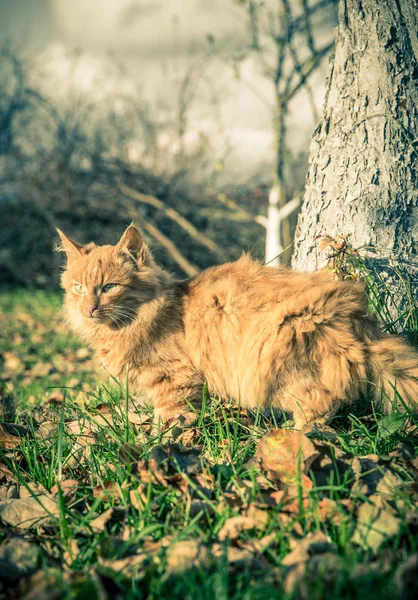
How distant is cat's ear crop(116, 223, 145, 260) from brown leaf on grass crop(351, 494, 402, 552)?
224cm

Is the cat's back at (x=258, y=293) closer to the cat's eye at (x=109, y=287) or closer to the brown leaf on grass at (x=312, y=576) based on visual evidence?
the cat's eye at (x=109, y=287)

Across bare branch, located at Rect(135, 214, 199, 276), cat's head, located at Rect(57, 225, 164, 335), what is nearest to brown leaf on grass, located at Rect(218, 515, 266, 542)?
cat's head, located at Rect(57, 225, 164, 335)

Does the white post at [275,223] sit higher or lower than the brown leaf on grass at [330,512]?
higher

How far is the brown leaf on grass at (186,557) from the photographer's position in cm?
170

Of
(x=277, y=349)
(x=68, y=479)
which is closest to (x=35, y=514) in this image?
(x=68, y=479)

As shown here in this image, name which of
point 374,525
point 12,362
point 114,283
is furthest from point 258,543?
point 12,362

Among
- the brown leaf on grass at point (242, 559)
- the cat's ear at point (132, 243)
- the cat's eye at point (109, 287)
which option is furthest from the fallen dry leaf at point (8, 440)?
the brown leaf on grass at point (242, 559)

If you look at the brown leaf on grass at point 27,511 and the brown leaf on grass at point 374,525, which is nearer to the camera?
the brown leaf on grass at point 374,525

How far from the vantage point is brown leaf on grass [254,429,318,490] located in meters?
2.13

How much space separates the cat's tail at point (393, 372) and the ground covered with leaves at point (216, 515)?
0.14 m

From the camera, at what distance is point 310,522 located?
189 cm

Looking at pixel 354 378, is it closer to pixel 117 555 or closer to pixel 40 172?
pixel 117 555

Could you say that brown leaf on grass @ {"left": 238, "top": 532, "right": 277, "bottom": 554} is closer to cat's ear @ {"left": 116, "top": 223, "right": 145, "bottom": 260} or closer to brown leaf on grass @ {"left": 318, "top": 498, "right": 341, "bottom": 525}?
brown leaf on grass @ {"left": 318, "top": 498, "right": 341, "bottom": 525}

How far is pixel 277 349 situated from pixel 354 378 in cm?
45
